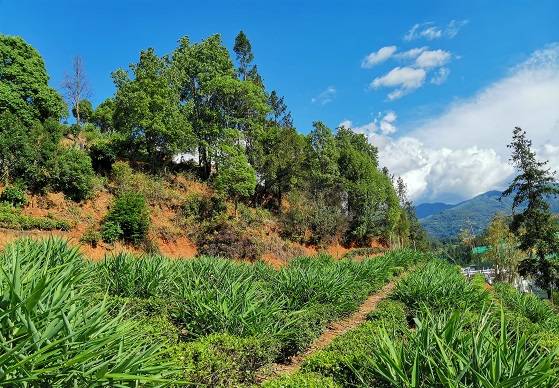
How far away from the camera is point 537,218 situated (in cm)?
2452

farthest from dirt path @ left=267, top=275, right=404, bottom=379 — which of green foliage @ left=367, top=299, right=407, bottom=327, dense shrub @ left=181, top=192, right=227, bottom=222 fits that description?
dense shrub @ left=181, top=192, right=227, bottom=222

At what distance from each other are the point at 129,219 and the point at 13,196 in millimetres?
5474

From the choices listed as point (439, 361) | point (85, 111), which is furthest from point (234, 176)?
point (439, 361)

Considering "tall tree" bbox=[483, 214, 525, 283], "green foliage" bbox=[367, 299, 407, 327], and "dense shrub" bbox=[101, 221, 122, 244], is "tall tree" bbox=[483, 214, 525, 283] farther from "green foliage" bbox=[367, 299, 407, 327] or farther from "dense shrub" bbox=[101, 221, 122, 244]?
"dense shrub" bbox=[101, 221, 122, 244]

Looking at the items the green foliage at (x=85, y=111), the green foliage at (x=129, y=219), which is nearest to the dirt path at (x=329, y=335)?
the green foliage at (x=129, y=219)

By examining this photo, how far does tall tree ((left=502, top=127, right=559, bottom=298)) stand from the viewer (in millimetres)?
24438

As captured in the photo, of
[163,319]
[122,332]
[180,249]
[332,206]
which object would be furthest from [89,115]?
[122,332]

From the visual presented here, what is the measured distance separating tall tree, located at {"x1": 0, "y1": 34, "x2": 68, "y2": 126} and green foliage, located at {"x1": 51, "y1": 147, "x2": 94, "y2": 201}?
15.0ft

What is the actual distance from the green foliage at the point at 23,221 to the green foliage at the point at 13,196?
21.6 inches

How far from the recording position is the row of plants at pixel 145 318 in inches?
105

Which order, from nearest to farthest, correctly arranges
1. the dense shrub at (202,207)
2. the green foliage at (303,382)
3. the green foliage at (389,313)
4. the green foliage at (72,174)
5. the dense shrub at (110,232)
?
1. the green foliage at (303,382)
2. the green foliage at (389,313)
3. the dense shrub at (110,232)
4. the green foliage at (72,174)
5. the dense shrub at (202,207)

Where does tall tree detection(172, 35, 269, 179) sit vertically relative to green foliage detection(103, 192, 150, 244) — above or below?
above

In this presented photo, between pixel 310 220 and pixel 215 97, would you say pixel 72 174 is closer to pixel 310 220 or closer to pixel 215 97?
pixel 215 97

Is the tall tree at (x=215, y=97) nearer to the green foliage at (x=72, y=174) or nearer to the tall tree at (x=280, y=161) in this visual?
the tall tree at (x=280, y=161)
